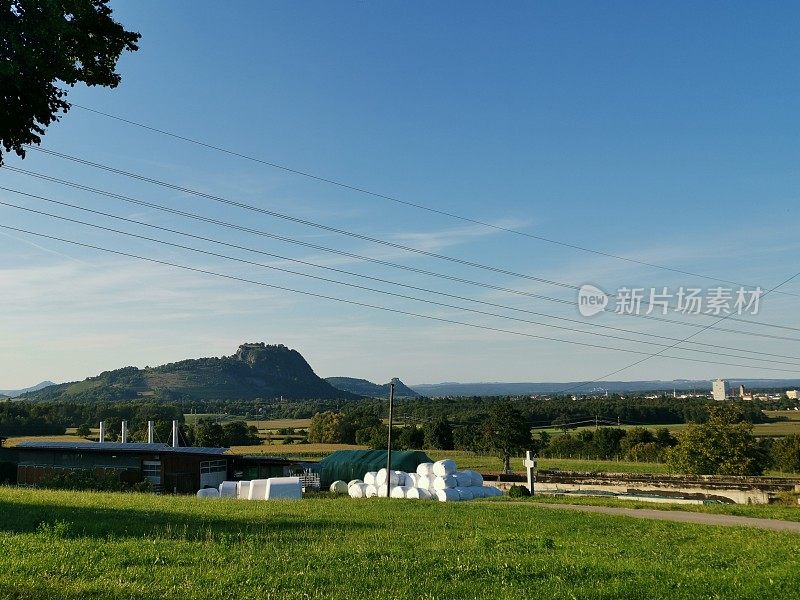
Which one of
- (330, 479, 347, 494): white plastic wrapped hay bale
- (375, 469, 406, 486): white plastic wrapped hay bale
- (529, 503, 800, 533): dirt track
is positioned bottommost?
(330, 479, 347, 494): white plastic wrapped hay bale

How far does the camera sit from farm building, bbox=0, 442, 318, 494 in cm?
5247

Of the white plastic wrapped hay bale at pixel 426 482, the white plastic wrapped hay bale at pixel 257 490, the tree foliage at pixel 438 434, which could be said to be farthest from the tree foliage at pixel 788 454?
the white plastic wrapped hay bale at pixel 257 490

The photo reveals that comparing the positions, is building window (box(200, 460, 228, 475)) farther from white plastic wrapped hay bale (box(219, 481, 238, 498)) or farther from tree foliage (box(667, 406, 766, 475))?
tree foliage (box(667, 406, 766, 475))

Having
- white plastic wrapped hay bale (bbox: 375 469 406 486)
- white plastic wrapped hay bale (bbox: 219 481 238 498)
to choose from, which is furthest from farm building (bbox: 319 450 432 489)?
white plastic wrapped hay bale (bbox: 219 481 238 498)

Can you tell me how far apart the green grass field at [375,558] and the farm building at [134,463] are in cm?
2860

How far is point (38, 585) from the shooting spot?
38.1ft

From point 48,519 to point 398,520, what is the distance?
39.7 ft

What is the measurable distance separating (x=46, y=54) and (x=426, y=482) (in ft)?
145

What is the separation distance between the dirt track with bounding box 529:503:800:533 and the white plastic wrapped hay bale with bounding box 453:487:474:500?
42.2 feet

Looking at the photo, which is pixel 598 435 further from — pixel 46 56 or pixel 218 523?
pixel 46 56

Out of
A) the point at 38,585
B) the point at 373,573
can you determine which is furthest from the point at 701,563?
the point at 38,585

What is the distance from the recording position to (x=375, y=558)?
15.1 meters

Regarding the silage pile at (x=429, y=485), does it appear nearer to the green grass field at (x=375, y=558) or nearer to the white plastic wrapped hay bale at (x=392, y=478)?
the white plastic wrapped hay bale at (x=392, y=478)

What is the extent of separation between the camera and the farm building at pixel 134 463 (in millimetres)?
52469
